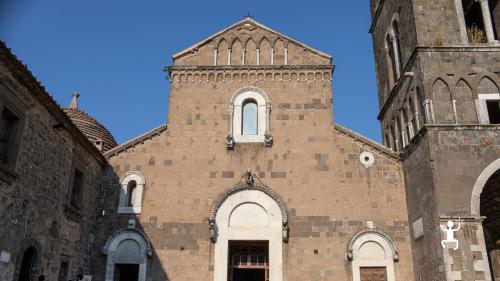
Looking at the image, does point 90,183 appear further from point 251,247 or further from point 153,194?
point 251,247

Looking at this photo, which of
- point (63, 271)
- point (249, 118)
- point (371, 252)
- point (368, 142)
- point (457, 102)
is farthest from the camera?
point (249, 118)

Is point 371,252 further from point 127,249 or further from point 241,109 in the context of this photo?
point 127,249

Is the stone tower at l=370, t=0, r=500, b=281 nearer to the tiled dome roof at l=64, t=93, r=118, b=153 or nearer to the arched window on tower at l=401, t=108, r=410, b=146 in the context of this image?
the arched window on tower at l=401, t=108, r=410, b=146

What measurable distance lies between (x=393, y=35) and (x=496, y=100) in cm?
577

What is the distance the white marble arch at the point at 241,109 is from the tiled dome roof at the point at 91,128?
9.53 metres

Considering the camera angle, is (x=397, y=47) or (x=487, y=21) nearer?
(x=487, y=21)

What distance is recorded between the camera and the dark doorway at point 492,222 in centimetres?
1647

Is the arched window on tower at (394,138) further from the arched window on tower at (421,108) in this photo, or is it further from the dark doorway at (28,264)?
the dark doorway at (28,264)

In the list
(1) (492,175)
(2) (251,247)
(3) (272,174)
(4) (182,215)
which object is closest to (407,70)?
(1) (492,175)

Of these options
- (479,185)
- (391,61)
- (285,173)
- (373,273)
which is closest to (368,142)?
(285,173)

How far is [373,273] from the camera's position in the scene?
53.2 ft

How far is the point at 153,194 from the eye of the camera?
57.3ft

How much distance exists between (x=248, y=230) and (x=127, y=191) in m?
4.99

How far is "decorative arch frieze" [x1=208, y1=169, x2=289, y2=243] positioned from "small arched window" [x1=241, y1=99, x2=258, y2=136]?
1899mm
